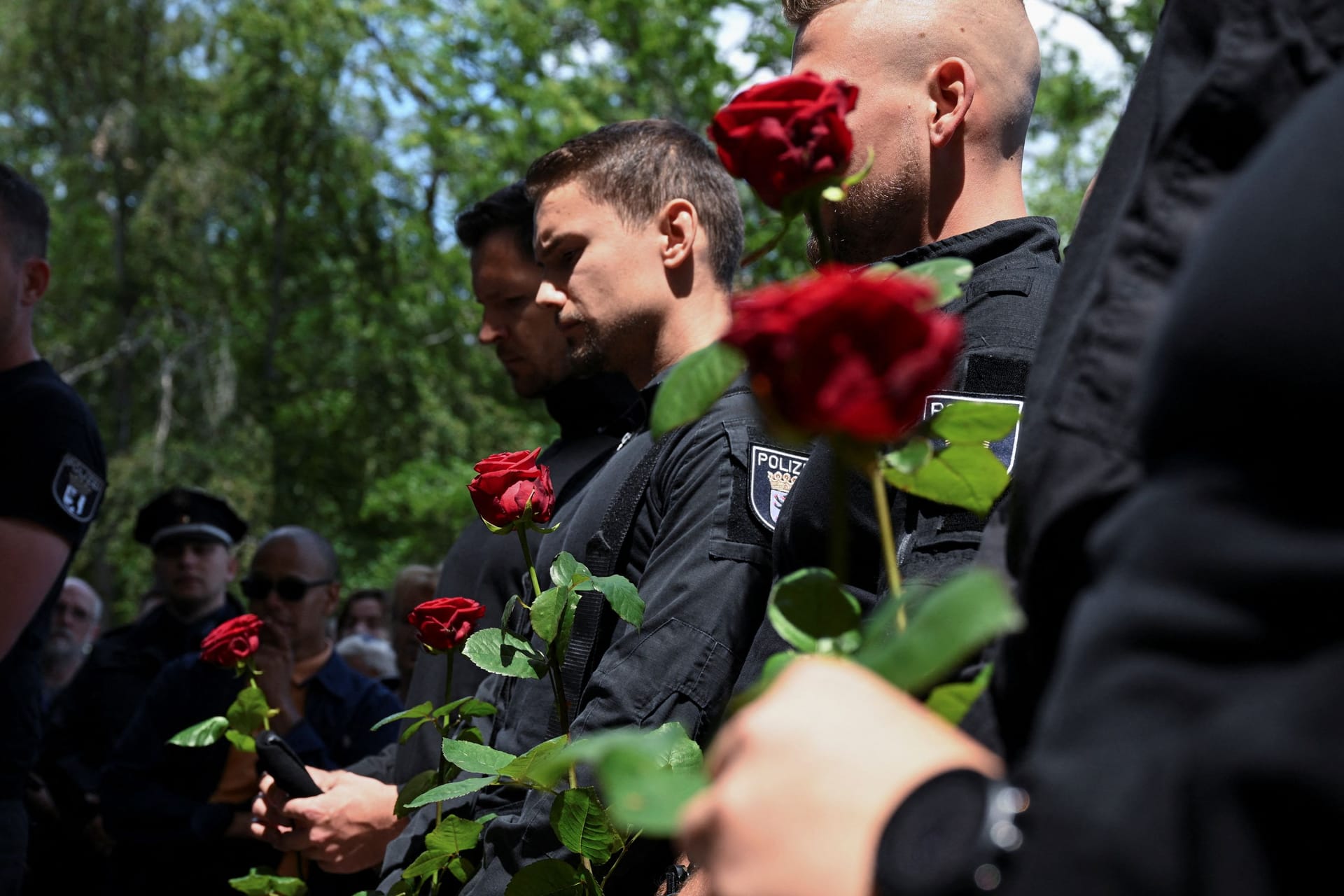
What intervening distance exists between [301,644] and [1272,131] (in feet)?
14.8

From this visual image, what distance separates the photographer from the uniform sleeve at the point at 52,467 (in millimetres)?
3016

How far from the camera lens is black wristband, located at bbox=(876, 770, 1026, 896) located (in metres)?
0.65

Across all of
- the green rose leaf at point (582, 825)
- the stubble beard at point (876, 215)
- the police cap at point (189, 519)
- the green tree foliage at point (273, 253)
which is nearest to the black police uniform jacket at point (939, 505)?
the stubble beard at point (876, 215)

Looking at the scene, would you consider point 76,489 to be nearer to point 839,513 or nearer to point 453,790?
point 453,790

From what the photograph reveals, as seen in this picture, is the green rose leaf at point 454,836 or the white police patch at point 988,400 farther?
the green rose leaf at point 454,836

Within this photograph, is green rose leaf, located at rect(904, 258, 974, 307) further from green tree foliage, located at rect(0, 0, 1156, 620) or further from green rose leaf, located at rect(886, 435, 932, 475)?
green tree foliage, located at rect(0, 0, 1156, 620)

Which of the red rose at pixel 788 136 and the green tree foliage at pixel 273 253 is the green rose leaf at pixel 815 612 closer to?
the red rose at pixel 788 136

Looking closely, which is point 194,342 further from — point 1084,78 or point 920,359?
point 920,359

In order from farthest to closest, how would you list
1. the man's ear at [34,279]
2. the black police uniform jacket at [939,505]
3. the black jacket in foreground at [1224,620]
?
1. the man's ear at [34,279]
2. the black police uniform jacket at [939,505]
3. the black jacket in foreground at [1224,620]

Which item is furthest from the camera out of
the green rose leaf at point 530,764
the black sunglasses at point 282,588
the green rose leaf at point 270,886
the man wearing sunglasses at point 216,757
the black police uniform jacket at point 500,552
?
the black sunglasses at point 282,588

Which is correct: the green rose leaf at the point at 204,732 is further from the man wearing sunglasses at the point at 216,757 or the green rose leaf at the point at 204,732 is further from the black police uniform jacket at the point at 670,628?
the man wearing sunglasses at the point at 216,757

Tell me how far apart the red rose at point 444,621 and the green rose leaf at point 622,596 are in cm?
42

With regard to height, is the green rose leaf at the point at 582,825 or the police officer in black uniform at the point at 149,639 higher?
the green rose leaf at the point at 582,825

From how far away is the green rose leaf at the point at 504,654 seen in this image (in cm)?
179
